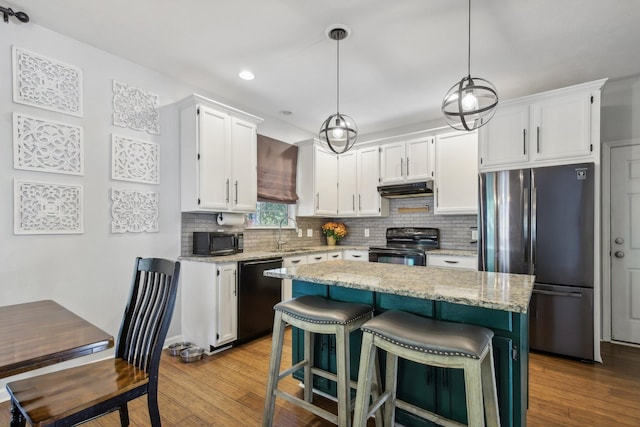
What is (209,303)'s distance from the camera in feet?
10.2

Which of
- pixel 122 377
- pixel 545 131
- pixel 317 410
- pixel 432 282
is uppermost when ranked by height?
pixel 545 131

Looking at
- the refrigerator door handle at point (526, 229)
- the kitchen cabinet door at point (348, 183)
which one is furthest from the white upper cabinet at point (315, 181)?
the refrigerator door handle at point (526, 229)

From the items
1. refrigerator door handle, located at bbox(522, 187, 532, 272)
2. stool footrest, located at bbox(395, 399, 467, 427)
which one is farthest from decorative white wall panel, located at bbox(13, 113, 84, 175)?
refrigerator door handle, located at bbox(522, 187, 532, 272)

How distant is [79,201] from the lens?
2650 mm

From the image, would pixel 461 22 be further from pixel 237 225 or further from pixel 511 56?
pixel 237 225

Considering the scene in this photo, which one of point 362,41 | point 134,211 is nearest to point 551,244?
point 362,41

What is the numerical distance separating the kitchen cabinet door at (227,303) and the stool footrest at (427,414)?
1.92 metres

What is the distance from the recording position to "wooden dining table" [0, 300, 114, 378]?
1111mm

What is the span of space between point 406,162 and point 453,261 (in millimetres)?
1472

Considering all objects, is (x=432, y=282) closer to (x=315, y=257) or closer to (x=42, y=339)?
(x=42, y=339)

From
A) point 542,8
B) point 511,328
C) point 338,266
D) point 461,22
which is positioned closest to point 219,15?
point 461,22

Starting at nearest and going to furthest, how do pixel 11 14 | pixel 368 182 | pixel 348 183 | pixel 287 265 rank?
pixel 11 14 → pixel 287 265 → pixel 368 182 → pixel 348 183

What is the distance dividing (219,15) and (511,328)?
274 centimetres

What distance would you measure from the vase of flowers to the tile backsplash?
139 millimetres
